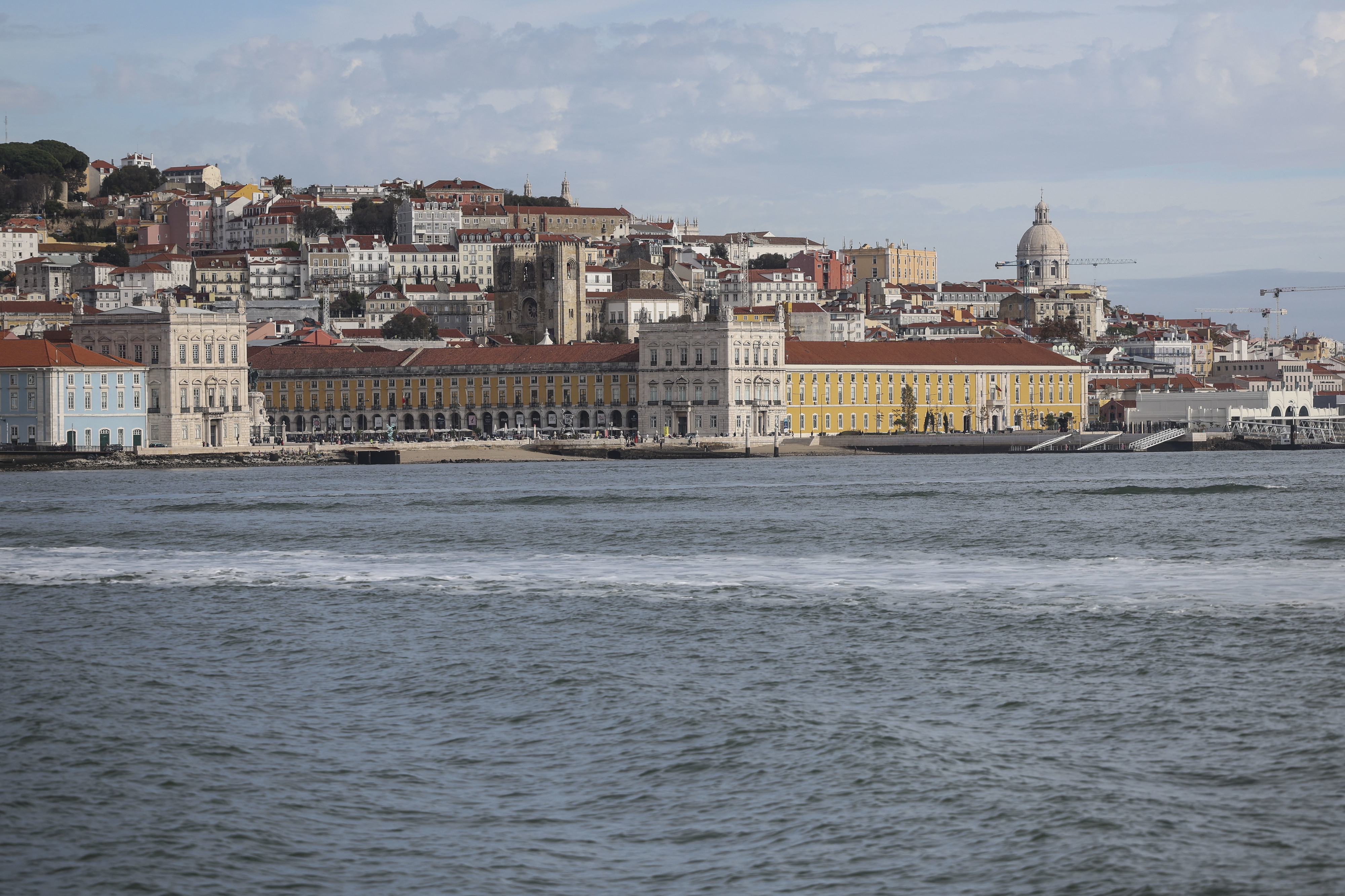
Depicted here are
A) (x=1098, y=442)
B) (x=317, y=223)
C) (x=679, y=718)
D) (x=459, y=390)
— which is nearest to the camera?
(x=679, y=718)

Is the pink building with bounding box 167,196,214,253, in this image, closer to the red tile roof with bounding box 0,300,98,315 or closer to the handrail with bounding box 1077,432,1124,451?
the red tile roof with bounding box 0,300,98,315

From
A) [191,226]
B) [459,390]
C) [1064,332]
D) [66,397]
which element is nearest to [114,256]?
[191,226]

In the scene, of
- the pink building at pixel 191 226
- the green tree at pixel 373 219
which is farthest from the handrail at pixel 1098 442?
the pink building at pixel 191 226

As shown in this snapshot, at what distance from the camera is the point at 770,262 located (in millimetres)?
154500

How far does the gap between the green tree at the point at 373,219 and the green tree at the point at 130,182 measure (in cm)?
2607

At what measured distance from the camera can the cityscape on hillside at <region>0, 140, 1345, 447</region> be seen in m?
86.8

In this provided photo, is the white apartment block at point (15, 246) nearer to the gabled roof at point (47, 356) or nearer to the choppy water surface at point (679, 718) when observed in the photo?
the gabled roof at point (47, 356)

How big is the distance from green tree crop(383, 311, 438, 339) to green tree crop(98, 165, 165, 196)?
52.2 meters

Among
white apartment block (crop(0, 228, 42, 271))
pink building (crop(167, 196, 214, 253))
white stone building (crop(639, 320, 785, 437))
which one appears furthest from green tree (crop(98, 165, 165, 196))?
white stone building (crop(639, 320, 785, 437))

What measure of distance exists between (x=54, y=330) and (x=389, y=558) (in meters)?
63.6

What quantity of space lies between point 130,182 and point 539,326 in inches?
2257

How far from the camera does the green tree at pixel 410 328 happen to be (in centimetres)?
11500

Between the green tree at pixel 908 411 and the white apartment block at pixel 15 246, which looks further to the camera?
the white apartment block at pixel 15 246

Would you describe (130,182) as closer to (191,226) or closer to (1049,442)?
(191,226)
